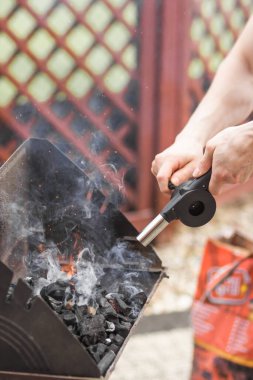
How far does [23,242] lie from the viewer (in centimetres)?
173

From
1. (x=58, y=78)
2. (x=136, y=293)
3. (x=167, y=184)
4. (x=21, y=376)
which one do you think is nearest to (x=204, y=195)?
(x=167, y=184)

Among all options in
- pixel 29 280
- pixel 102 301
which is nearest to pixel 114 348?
pixel 102 301

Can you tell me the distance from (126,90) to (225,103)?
170cm

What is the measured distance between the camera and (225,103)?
1.94 m

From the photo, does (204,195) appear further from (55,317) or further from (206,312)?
(206,312)

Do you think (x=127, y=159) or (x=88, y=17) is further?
(x=127, y=159)

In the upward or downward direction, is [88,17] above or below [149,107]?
above

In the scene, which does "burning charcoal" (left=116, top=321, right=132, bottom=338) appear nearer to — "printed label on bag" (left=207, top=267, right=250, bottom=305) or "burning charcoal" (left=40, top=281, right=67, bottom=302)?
"burning charcoal" (left=40, top=281, right=67, bottom=302)

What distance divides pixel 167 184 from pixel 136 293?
29 cm

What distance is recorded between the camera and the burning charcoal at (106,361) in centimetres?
142

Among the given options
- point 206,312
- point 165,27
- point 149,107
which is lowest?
point 206,312

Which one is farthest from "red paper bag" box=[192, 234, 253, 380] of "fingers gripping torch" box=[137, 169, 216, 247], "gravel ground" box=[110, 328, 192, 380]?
"fingers gripping torch" box=[137, 169, 216, 247]

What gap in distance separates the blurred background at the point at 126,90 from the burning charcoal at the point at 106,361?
1404 millimetres

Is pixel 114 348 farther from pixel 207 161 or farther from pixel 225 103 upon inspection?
pixel 225 103
